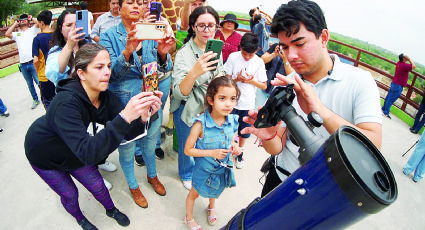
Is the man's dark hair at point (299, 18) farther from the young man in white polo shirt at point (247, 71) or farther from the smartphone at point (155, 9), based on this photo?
the young man in white polo shirt at point (247, 71)

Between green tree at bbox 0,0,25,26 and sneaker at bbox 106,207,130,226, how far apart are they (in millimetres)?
20873

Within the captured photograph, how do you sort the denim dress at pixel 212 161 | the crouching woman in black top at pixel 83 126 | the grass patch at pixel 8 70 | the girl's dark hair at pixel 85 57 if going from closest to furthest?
the crouching woman in black top at pixel 83 126
the girl's dark hair at pixel 85 57
the denim dress at pixel 212 161
the grass patch at pixel 8 70

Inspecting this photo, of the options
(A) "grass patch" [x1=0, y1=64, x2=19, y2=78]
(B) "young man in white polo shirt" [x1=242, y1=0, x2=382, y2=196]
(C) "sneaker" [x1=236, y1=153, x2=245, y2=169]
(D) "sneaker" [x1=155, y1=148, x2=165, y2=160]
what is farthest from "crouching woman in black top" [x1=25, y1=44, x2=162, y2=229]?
(A) "grass patch" [x1=0, y1=64, x2=19, y2=78]

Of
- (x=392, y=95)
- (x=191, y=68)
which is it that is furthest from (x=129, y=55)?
(x=392, y=95)

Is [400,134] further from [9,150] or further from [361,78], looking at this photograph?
[9,150]

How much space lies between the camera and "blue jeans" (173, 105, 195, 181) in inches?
95.5

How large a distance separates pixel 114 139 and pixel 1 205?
1952 mm

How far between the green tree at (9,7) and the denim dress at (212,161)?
21384mm

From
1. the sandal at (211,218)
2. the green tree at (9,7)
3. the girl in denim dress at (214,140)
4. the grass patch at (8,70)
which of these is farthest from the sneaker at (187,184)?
the green tree at (9,7)

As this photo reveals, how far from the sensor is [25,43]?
401 centimetres

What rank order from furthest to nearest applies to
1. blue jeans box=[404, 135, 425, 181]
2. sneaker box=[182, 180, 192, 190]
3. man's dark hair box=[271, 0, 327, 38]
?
blue jeans box=[404, 135, 425, 181] → sneaker box=[182, 180, 192, 190] → man's dark hair box=[271, 0, 327, 38]

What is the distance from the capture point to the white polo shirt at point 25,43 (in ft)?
12.9

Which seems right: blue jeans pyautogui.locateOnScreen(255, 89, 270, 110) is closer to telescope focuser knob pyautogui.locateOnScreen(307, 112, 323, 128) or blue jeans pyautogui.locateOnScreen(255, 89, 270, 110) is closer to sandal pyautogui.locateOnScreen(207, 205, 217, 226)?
sandal pyautogui.locateOnScreen(207, 205, 217, 226)

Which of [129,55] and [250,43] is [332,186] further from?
[250,43]
